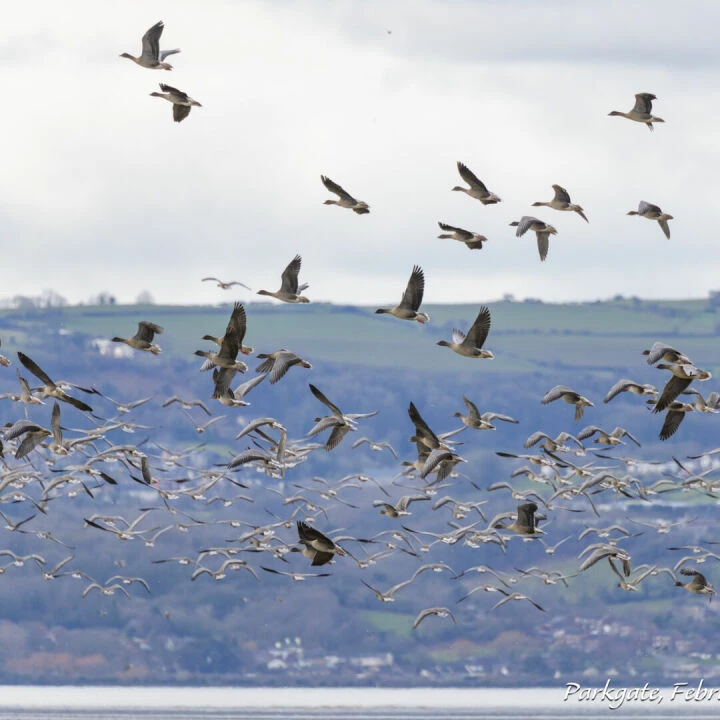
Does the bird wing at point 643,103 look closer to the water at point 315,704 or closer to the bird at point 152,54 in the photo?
the bird at point 152,54

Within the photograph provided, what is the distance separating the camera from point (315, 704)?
134 metres

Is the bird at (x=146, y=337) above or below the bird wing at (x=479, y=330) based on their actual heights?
below

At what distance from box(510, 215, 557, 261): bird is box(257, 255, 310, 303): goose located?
438 cm

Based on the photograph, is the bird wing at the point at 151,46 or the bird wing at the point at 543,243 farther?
the bird wing at the point at 543,243

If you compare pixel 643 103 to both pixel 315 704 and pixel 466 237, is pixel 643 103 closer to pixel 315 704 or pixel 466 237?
pixel 466 237

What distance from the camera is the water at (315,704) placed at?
123688 mm

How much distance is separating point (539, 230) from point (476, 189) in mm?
2352

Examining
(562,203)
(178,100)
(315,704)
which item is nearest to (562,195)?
(562,203)

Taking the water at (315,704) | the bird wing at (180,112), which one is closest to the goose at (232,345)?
the bird wing at (180,112)

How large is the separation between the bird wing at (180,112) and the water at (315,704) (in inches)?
2703

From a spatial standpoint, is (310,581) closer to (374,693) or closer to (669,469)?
(374,693)

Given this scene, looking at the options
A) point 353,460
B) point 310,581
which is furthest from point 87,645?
point 353,460

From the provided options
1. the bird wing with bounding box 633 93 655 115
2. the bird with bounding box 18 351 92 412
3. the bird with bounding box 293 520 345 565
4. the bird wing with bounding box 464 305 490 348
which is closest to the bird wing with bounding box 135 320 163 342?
the bird with bounding box 18 351 92 412

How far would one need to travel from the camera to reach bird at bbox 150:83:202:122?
51.3m
